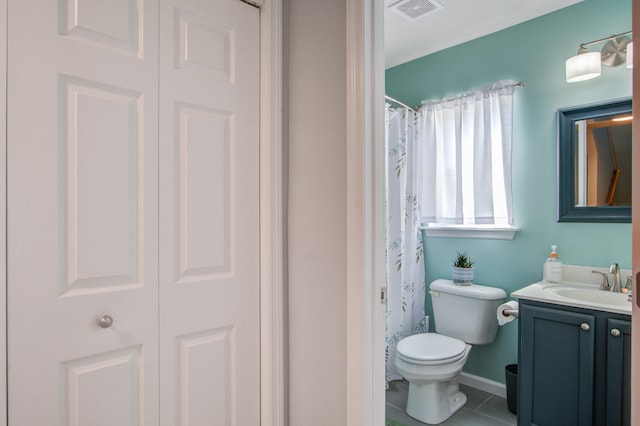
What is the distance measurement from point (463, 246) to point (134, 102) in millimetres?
2278

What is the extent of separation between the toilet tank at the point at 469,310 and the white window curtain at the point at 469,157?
1.49 ft

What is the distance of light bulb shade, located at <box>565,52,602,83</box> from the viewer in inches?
79.5

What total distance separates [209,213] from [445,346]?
1.71 metres

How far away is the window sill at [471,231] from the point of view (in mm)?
2504

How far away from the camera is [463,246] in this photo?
2.75 m

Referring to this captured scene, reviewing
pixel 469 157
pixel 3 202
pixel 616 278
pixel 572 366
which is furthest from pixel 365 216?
pixel 469 157

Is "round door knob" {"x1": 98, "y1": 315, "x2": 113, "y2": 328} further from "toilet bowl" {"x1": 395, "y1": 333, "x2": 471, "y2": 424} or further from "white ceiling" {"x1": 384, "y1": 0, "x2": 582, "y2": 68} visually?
"white ceiling" {"x1": 384, "y1": 0, "x2": 582, "y2": 68}

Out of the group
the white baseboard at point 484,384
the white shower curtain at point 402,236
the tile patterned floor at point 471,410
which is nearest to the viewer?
the tile patterned floor at point 471,410

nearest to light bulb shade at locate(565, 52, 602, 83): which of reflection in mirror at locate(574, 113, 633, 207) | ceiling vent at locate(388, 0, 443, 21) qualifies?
reflection in mirror at locate(574, 113, 633, 207)

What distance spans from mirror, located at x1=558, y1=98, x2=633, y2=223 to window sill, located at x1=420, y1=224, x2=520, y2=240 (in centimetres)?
31

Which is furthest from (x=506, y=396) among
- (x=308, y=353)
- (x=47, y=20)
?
(x=47, y=20)

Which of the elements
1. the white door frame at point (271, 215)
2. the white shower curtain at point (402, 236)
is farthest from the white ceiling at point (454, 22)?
the white door frame at point (271, 215)

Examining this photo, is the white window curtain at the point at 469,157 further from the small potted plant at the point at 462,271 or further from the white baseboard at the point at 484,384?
the white baseboard at the point at 484,384

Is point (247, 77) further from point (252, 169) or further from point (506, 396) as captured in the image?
point (506, 396)
